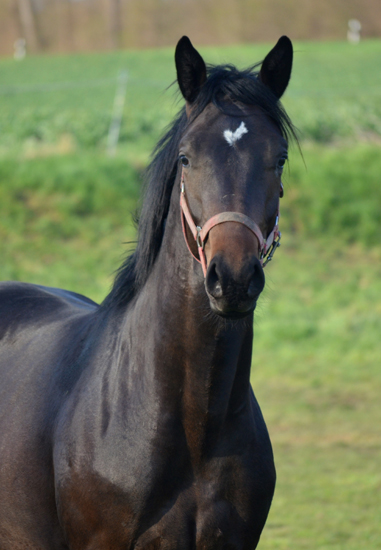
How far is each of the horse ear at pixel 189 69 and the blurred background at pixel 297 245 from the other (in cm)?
12

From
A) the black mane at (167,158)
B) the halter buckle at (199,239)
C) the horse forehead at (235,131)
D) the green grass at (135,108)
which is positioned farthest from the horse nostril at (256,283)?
the green grass at (135,108)

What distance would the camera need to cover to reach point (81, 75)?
2181cm

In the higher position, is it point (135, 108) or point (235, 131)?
point (135, 108)

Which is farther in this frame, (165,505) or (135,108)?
(135,108)

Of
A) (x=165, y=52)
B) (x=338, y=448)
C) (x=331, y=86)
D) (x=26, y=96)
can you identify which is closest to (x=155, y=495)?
(x=338, y=448)

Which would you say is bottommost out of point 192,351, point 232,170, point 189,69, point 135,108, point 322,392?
point 322,392

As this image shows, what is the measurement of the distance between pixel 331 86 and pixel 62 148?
8.89m

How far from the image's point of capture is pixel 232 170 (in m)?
1.92

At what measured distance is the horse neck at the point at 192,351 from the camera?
6.85 ft

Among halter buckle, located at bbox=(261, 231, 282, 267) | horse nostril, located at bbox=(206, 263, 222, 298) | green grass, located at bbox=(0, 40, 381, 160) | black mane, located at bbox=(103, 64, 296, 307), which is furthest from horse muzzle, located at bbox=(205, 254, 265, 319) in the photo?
green grass, located at bbox=(0, 40, 381, 160)

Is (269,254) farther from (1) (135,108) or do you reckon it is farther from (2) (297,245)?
(1) (135,108)

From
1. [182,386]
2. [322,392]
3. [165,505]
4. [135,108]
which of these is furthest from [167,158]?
[135,108]

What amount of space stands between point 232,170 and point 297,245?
839cm

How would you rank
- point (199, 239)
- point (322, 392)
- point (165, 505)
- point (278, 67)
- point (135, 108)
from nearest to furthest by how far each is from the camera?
point (199, 239)
point (165, 505)
point (278, 67)
point (322, 392)
point (135, 108)
